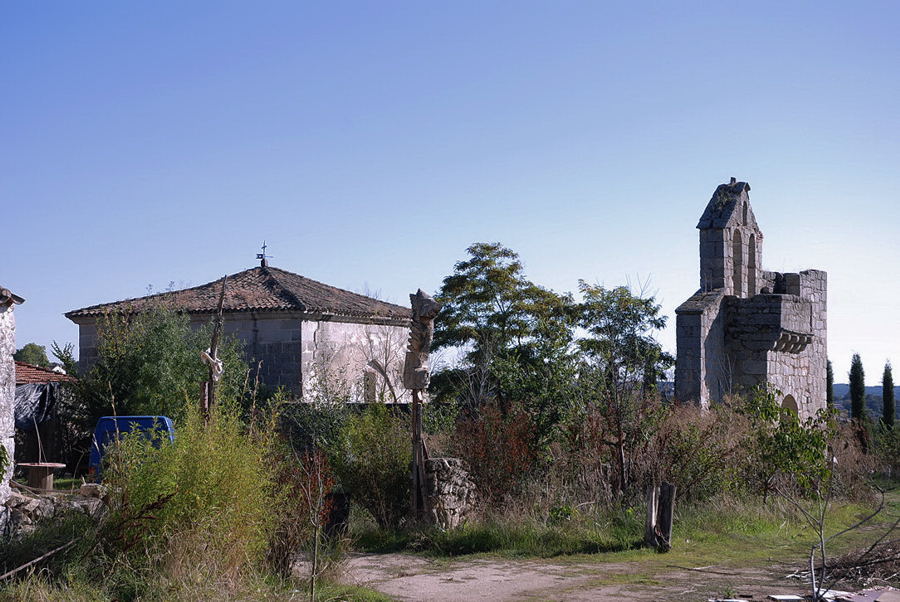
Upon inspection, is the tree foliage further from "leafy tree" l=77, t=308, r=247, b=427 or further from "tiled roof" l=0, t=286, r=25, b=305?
"tiled roof" l=0, t=286, r=25, b=305

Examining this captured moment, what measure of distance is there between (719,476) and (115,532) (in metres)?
8.69

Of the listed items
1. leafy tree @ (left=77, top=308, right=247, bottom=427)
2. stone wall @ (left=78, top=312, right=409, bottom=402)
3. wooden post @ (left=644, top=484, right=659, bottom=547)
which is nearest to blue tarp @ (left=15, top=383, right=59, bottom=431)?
leafy tree @ (left=77, top=308, right=247, bottom=427)

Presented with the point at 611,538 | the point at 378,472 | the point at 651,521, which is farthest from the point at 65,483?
the point at 651,521

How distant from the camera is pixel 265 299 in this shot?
24766 millimetres

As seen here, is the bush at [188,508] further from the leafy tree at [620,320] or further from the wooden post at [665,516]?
the leafy tree at [620,320]

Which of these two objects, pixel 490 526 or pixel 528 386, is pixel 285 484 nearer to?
pixel 490 526

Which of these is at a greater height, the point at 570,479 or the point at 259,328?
the point at 259,328

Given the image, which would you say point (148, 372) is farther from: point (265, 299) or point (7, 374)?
point (7, 374)

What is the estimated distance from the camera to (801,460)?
1147 centimetres

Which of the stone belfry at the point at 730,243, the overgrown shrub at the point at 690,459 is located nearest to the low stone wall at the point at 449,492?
the overgrown shrub at the point at 690,459

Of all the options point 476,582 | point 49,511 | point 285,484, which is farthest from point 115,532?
point 476,582

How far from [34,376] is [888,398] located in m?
25.5

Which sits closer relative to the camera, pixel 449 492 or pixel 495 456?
pixel 449 492

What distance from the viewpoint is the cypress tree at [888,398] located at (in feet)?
96.1
